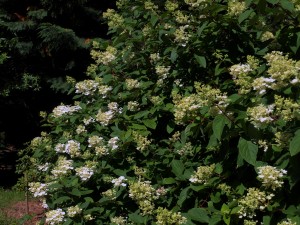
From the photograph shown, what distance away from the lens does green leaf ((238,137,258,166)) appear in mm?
1800

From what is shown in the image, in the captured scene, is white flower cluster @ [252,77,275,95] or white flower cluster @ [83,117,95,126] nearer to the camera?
white flower cluster @ [252,77,275,95]

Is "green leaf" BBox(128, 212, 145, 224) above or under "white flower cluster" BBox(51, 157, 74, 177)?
above

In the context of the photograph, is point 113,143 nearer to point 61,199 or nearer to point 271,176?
point 61,199

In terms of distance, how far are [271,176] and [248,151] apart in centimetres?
17

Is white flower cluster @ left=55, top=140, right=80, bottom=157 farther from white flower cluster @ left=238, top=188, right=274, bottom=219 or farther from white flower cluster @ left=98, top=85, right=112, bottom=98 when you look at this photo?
white flower cluster @ left=238, top=188, right=274, bottom=219

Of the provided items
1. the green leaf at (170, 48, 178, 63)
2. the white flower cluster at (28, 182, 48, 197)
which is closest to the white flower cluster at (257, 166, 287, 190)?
the green leaf at (170, 48, 178, 63)

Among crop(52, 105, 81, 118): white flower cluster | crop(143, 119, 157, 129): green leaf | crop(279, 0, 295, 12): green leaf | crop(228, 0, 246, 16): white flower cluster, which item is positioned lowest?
crop(52, 105, 81, 118): white flower cluster

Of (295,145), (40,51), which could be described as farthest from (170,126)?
(40,51)

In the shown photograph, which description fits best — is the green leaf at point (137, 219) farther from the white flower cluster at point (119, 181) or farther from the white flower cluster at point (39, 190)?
the white flower cluster at point (39, 190)

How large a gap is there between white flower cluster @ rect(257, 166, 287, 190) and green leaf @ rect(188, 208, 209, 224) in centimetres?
35

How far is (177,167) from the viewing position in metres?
2.28

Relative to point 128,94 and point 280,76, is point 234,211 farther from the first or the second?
point 128,94

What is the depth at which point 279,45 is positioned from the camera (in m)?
2.42

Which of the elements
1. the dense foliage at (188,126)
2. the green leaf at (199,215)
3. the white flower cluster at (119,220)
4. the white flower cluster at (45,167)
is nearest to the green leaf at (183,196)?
the dense foliage at (188,126)
